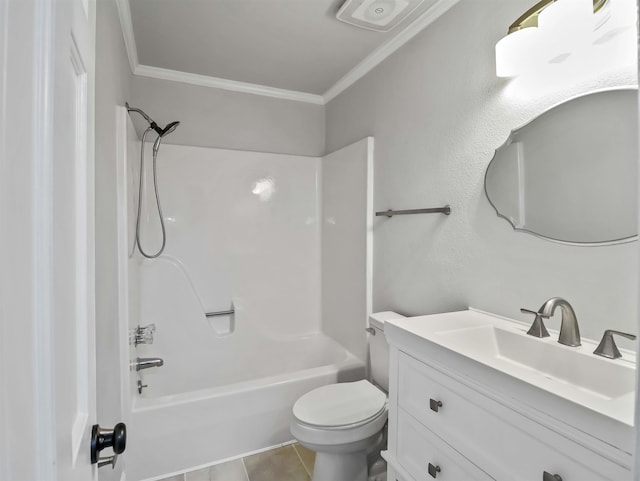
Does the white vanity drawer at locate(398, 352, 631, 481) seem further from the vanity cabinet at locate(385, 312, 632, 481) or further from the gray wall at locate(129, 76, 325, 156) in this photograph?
the gray wall at locate(129, 76, 325, 156)

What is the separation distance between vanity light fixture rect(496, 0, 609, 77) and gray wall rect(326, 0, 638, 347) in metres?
0.08

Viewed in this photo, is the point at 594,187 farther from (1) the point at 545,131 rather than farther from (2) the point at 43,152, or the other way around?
(2) the point at 43,152

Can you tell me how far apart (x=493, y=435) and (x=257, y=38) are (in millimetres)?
2280

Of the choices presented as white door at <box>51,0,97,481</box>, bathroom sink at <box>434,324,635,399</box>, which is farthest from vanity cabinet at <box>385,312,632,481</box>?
white door at <box>51,0,97,481</box>

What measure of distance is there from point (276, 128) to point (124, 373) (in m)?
2.10

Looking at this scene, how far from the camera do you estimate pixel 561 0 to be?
115cm

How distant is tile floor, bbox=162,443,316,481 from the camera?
6.09 ft

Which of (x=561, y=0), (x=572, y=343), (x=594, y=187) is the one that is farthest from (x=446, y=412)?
(x=561, y=0)

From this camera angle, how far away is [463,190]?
62.3 inches

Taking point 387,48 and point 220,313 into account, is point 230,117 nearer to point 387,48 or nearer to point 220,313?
point 387,48

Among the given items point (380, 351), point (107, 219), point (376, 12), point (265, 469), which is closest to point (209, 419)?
point (265, 469)

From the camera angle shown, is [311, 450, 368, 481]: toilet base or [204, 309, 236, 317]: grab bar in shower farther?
[204, 309, 236, 317]: grab bar in shower

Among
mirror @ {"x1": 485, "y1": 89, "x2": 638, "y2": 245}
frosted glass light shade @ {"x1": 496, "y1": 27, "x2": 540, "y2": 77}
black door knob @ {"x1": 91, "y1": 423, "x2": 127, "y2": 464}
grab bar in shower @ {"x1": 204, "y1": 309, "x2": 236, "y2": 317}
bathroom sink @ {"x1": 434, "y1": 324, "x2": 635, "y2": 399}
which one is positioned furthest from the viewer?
grab bar in shower @ {"x1": 204, "y1": 309, "x2": 236, "y2": 317}

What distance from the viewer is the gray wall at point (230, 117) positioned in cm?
247
